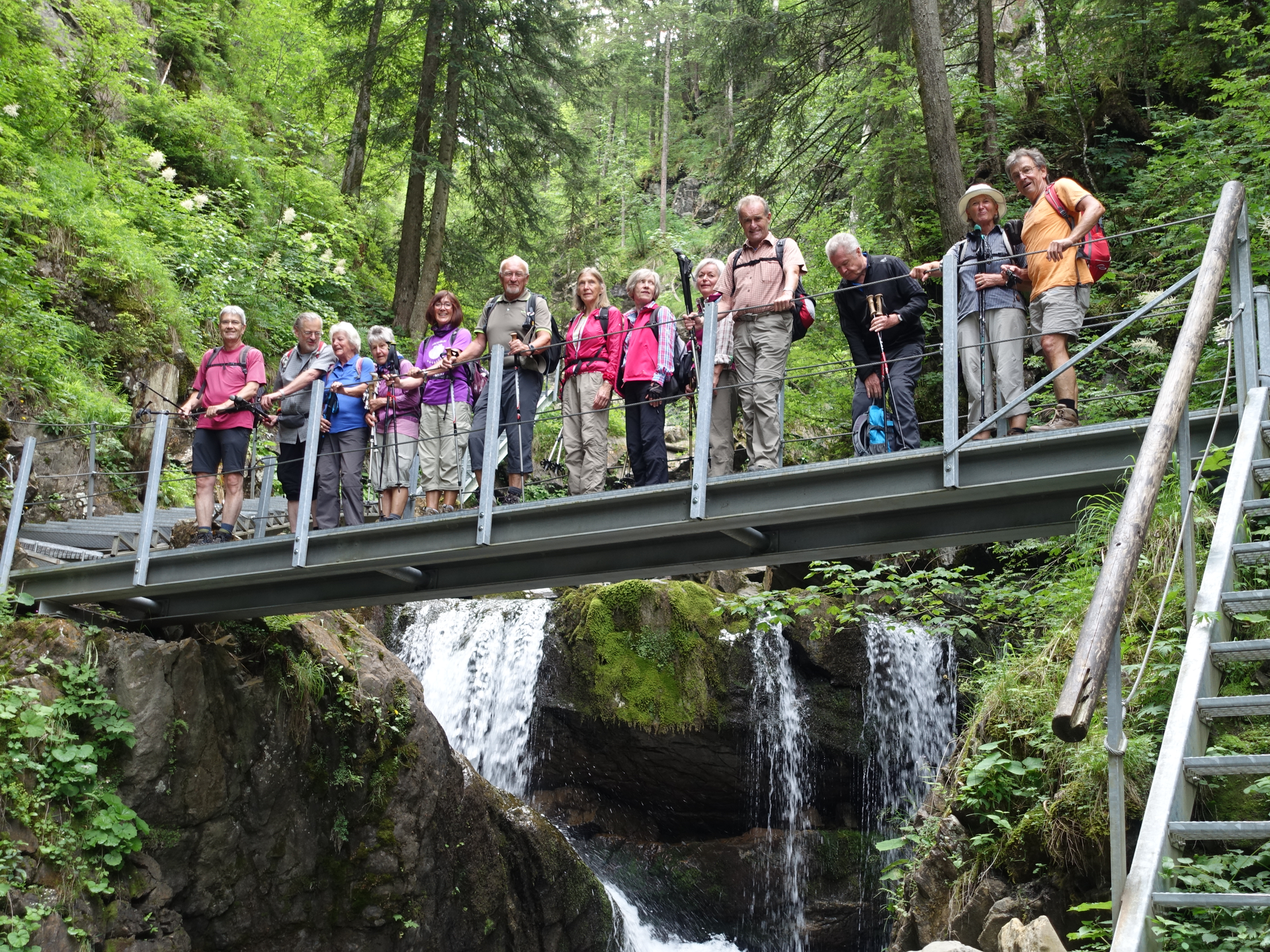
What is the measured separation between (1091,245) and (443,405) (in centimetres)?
458

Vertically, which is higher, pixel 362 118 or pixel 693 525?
pixel 362 118

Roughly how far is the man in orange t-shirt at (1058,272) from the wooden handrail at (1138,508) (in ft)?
3.61

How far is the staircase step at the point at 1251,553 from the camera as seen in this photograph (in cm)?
439

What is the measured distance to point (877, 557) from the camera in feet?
46.2

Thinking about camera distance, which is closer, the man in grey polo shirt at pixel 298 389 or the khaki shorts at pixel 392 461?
the khaki shorts at pixel 392 461

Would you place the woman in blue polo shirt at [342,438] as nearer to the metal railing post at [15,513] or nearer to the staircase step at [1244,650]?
the metal railing post at [15,513]

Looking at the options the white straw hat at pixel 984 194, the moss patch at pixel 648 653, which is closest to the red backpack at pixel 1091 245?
the white straw hat at pixel 984 194

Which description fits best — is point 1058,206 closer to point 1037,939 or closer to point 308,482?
point 1037,939

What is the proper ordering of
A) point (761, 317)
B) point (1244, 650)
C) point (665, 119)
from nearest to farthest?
1. point (1244, 650)
2. point (761, 317)
3. point (665, 119)

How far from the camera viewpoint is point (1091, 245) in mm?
6680

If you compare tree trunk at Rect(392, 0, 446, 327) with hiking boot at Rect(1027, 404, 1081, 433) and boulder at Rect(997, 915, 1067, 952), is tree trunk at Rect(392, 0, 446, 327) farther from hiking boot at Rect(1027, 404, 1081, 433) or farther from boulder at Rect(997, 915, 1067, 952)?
boulder at Rect(997, 915, 1067, 952)

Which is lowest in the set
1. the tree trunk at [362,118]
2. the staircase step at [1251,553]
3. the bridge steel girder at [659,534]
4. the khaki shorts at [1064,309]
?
the staircase step at [1251,553]

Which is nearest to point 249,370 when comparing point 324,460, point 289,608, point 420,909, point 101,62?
point 324,460

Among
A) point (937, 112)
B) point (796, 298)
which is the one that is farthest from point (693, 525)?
point (937, 112)
